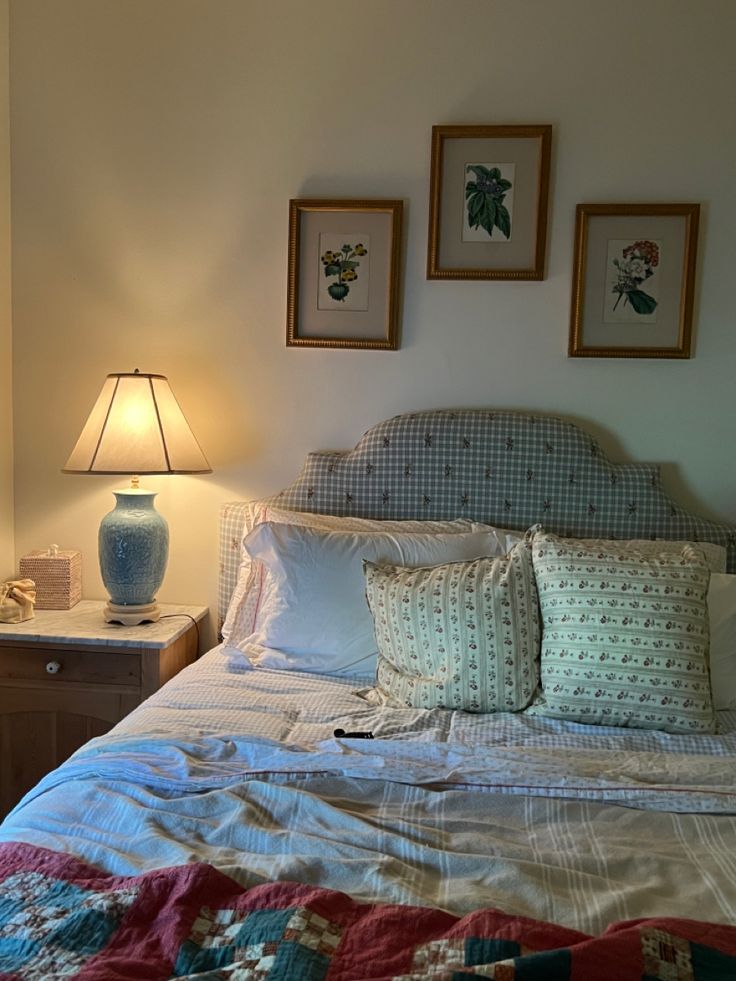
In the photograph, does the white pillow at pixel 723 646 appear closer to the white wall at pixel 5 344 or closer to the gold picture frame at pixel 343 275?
the gold picture frame at pixel 343 275

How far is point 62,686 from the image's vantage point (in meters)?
2.23

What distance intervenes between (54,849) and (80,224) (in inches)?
77.4

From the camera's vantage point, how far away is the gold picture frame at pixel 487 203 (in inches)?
91.5

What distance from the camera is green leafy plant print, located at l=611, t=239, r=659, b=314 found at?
2.32 m

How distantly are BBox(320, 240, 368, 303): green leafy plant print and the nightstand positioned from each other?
1.09 m

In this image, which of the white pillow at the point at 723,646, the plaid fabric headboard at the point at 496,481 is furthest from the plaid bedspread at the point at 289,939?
the plaid fabric headboard at the point at 496,481

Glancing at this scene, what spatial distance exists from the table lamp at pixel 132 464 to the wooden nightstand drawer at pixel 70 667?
136 mm

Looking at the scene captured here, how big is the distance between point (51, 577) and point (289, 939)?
70.4 inches

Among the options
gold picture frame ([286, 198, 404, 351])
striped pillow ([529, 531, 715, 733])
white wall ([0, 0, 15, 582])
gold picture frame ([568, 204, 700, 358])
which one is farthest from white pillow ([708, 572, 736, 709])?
white wall ([0, 0, 15, 582])

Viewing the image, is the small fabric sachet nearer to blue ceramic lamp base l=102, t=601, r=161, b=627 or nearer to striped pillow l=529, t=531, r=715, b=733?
blue ceramic lamp base l=102, t=601, r=161, b=627

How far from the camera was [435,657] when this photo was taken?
70.6 inches

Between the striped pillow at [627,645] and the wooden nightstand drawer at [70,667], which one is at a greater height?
the striped pillow at [627,645]

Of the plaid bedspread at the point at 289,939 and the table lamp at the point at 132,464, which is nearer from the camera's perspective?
the plaid bedspread at the point at 289,939

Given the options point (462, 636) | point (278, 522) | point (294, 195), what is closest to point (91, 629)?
point (278, 522)
